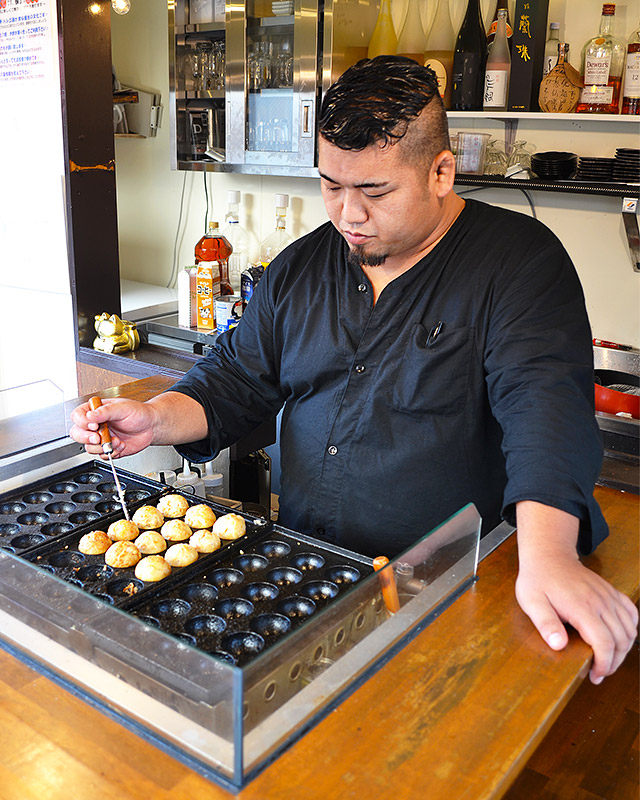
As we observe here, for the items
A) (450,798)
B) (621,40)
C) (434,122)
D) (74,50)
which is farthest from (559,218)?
(450,798)

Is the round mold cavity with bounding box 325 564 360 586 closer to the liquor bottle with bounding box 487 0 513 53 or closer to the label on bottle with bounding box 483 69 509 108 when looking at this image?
the label on bottle with bounding box 483 69 509 108

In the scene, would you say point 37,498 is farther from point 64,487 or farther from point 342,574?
point 342,574

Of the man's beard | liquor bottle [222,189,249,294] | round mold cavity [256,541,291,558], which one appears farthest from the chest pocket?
liquor bottle [222,189,249,294]

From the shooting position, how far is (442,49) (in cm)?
265

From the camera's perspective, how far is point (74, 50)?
2.44 m

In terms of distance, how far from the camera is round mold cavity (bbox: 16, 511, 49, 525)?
132 cm

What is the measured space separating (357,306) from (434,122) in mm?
364

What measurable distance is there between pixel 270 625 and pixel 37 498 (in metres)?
0.57

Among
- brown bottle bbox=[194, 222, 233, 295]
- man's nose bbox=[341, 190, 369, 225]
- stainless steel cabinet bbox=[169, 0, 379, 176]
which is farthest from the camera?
brown bottle bbox=[194, 222, 233, 295]

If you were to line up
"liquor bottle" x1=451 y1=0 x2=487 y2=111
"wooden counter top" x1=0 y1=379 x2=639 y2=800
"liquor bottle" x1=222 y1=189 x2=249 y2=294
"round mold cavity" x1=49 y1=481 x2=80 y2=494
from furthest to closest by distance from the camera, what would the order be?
"liquor bottle" x1=222 y1=189 x2=249 y2=294 < "liquor bottle" x1=451 y1=0 x2=487 y2=111 < "round mold cavity" x1=49 y1=481 x2=80 y2=494 < "wooden counter top" x1=0 y1=379 x2=639 y2=800

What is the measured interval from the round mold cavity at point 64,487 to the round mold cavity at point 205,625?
486 mm

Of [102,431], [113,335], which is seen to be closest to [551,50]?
[113,335]

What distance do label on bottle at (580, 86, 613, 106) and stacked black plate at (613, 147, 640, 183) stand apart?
0.16 meters

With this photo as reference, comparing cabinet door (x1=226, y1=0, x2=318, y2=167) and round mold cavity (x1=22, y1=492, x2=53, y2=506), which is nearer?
round mold cavity (x1=22, y1=492, x2=53, y2=506)
